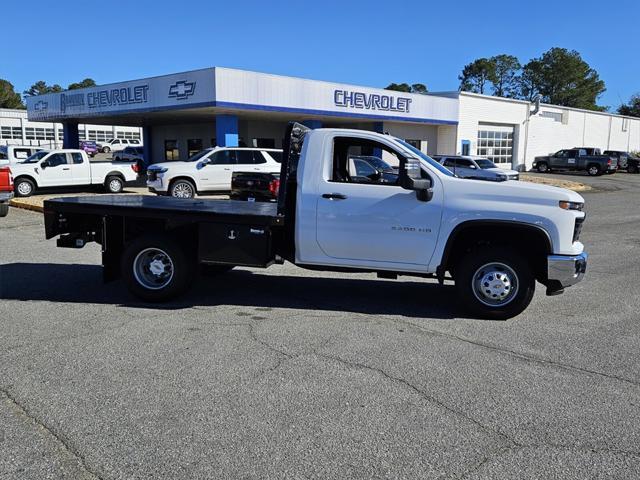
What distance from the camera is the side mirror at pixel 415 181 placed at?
6.18m

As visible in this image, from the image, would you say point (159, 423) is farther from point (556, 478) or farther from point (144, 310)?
point (144, 310)

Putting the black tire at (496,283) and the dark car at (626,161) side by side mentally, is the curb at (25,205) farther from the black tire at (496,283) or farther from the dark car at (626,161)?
the dark car at (626,161)

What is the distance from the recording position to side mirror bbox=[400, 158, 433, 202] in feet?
20.3

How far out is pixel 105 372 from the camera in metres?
4.66

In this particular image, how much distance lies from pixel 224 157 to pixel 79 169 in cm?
537

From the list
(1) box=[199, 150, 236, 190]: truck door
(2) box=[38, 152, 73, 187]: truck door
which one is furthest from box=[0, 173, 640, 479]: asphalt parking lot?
(2) box=[38, 152, 73, 187]: truck door

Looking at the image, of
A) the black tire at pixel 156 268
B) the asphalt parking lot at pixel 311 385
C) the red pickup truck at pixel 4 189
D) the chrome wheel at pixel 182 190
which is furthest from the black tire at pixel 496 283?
the chrome wheel at pixel 182 190

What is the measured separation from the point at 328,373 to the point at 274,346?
0.82 m

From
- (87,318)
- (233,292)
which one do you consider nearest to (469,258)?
(233,292)

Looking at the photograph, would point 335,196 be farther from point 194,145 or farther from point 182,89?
point 194,145

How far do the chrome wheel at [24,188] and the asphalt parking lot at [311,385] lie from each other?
13.9m

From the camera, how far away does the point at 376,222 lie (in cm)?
639

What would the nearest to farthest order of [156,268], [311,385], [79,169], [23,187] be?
[311,385]
[156,268]
[23,187]
[79,169]

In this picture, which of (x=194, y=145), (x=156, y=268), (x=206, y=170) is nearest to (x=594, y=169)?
(x=194, y=145)
